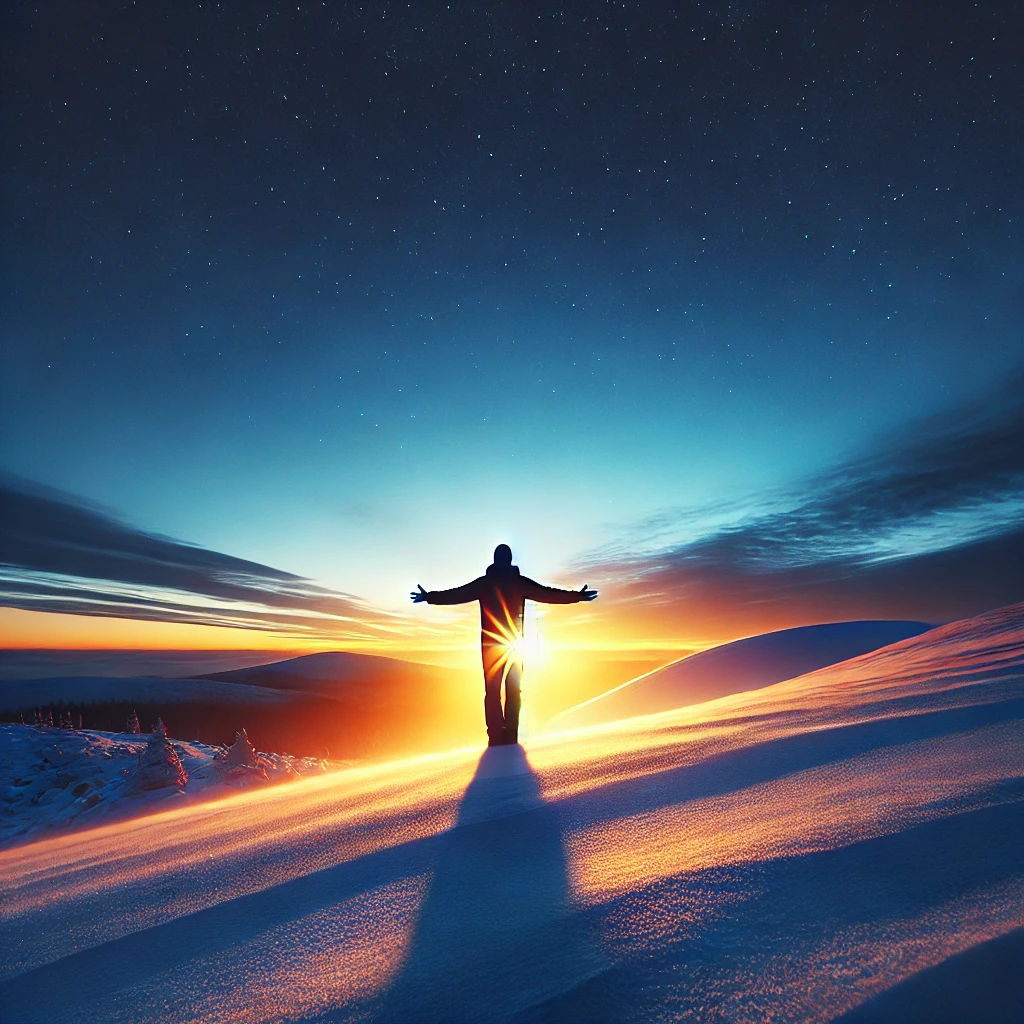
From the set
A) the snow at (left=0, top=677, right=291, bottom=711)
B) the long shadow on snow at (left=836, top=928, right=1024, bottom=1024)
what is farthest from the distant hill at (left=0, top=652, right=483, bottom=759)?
the long shadow on snow at (left=836, top=928, right=1024, bottom=1024)

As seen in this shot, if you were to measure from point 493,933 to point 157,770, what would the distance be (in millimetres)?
9010

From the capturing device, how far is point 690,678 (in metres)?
13.3

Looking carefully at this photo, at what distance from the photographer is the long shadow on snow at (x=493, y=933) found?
993mm

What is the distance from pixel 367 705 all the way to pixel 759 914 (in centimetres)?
5685

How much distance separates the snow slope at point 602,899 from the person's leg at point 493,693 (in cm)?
232

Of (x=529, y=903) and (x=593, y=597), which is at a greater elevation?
(x=593, y=597)

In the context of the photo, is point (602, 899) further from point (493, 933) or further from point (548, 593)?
point (548, 593)

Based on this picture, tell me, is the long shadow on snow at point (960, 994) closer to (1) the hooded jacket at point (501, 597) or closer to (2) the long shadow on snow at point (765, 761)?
(2) the long shadow on snow at point (765, 761)

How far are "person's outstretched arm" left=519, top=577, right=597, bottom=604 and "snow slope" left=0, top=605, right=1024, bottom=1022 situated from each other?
100 inches

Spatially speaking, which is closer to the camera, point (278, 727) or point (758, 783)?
point (758, 783)

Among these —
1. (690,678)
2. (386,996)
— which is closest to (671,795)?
(386,996)

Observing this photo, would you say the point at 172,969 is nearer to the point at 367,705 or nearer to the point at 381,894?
the point at 381,894

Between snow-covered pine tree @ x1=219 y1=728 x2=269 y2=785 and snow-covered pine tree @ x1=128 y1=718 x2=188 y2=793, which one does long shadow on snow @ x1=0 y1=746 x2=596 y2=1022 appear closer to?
snow-covered pine tree @ x1=219 y1=728 x2=269 y2=785

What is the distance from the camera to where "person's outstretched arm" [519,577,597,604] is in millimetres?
5039
